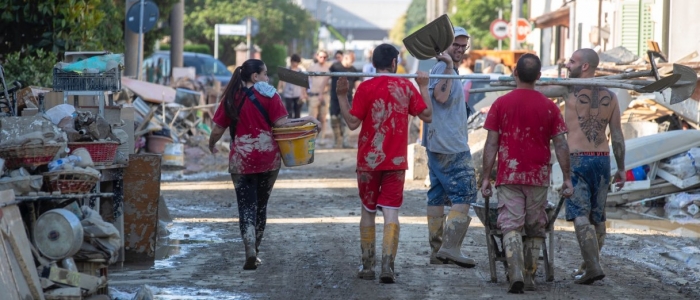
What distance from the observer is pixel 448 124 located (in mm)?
8609

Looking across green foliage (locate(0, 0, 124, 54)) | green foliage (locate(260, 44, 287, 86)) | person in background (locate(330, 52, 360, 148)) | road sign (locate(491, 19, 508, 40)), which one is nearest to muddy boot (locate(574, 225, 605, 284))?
green foliage (locate(0, 0, 124, 54))

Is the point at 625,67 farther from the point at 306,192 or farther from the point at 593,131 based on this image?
the point at 593,131

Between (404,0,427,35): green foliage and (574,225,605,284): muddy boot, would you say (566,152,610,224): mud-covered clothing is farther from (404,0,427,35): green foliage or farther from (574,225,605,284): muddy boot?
(404,0,427,35): green foliage

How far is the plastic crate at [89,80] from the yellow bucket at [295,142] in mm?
1373

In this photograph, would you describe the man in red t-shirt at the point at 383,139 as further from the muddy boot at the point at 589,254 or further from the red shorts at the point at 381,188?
the muddy boot at the point at 589,254

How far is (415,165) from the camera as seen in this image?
1583 centimetres

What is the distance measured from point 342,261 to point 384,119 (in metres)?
1.48

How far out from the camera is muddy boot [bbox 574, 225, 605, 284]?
7833 mm

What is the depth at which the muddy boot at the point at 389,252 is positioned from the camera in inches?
309

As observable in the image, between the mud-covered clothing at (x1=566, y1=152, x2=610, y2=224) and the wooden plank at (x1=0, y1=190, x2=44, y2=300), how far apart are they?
12.3 ft

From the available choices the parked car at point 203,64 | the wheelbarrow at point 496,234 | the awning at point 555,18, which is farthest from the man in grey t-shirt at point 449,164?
the awning at point 555,18

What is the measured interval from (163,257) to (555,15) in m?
28.8

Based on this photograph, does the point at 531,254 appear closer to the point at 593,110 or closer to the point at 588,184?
the point at 588,184

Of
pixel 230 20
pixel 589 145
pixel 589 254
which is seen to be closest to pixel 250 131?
pixel 589 145
